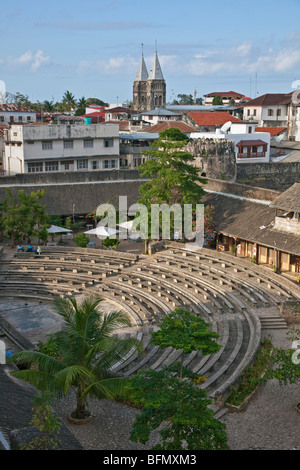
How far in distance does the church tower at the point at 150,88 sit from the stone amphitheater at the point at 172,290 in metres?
87.0

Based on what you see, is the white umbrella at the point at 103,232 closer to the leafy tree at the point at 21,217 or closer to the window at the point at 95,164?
the leafy tree at the point at 21,217

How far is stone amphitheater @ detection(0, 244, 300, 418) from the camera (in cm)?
2119

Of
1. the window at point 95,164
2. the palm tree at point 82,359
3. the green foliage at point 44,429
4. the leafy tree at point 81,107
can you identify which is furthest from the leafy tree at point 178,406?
the leafy tree at point 81,107

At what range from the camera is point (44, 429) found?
531 inches

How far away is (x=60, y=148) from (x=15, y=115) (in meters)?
29.6

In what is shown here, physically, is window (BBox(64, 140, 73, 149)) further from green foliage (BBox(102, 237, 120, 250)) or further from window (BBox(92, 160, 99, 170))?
green foliage (BBox(102, 237, 120, 250))

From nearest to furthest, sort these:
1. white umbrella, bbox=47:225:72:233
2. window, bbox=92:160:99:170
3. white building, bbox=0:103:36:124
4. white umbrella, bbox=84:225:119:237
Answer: white umbrella, bbox=84:225:119:237, white umbrella, bbox=47:225:72:233, window, bbox=92:160:99:170, white building, bbox=0:103:36:124

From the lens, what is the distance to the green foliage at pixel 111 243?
35.7 metres

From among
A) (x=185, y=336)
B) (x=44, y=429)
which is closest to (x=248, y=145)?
(x=185, y=336)

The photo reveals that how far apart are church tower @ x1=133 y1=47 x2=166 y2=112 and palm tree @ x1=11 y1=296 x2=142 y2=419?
10136 centimetres

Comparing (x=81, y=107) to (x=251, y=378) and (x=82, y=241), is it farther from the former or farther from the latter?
(x=251, y=378)

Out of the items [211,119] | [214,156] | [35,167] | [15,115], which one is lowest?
[35,167]

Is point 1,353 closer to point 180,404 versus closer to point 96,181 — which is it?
point 180,404

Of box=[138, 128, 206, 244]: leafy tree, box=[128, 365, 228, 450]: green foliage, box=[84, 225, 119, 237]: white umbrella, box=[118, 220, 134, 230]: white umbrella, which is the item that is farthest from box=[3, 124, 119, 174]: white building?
box=[128, 365, 228, 450]: green foliage
